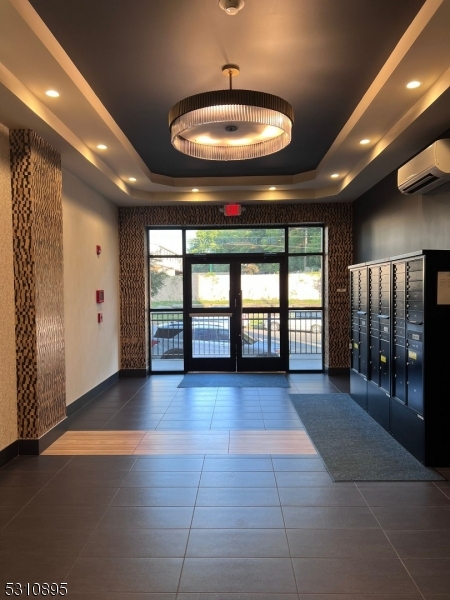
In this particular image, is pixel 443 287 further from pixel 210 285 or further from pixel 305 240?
pixel 210 285

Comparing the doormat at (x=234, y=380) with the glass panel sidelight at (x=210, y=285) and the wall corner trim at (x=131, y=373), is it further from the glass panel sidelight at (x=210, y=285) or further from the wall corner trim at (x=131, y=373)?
the glass panel sidelight at (x=210, y=285)

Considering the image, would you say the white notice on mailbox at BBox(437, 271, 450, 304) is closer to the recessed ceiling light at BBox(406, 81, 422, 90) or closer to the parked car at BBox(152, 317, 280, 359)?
the recessed ceiling light at BBox(406, 81, 422, 90)

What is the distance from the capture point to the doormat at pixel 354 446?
3351 mm

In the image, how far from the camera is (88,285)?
578 centimetres

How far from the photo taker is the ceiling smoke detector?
8.32ft

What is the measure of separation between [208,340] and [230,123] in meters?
4.94

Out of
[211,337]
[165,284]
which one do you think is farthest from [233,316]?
[165,284]

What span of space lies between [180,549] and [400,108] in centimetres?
384

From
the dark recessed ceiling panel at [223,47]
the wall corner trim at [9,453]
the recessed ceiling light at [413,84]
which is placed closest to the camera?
the dark recessed ceiling panel at [223,47]

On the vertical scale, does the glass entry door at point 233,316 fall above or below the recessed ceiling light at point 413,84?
below

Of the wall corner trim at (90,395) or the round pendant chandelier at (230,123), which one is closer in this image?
the round pendant chandelier at (230,123)

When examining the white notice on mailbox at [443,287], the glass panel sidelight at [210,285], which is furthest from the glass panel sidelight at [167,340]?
the white notice on mailbox at [443,287]

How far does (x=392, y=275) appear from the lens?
419 centimetres

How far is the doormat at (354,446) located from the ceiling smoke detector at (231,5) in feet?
10.8
